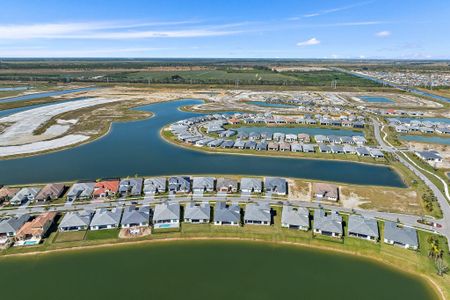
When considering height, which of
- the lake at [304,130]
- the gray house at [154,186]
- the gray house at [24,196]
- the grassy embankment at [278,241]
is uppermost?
the lake at [304,130]

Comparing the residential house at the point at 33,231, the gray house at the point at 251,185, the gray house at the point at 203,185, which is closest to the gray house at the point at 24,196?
the residential house at the point at 33,231

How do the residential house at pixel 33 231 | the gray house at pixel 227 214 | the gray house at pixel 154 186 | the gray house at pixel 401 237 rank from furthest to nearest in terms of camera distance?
the gray house at pixel 154 186 < the gray house at pixel 227 214 < the residential house at pixel 33 231 < the gray house at pixel 401 237

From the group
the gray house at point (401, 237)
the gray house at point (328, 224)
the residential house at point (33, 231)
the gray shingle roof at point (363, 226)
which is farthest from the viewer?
the gray house at point (328, 224)

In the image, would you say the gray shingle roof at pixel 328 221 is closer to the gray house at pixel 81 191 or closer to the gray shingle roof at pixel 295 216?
the gray shingle roof at pixel 295 216

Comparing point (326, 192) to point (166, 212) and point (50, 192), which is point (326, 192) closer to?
point (166, 212)

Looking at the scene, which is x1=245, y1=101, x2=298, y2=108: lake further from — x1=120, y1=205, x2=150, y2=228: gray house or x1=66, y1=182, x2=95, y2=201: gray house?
x1=120, y1=205, x2=150, y2=228: gray house

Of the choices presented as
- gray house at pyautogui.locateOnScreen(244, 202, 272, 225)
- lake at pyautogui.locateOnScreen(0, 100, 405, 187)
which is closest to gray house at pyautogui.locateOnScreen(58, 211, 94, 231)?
lake at pyautogui.locateOnScreen(0, 100, 405, 187)

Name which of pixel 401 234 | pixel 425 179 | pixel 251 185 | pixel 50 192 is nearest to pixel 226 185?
pixel 251 185
